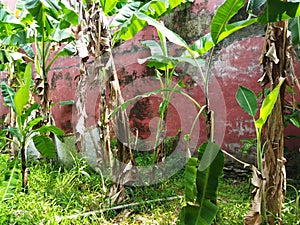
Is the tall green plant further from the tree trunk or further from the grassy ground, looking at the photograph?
the grassy ground

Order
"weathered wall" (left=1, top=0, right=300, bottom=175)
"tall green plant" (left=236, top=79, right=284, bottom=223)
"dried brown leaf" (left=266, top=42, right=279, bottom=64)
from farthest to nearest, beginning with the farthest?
"weathered wall" (left=1, top=0, right=300, bottom=175) < "dried brown leaf" (left=266, top=42, right=279, bottom=64) < "tall green plant" (left=236, top=79, right=284, bottom=223)

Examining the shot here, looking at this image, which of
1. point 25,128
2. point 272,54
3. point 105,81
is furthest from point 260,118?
point 25,128

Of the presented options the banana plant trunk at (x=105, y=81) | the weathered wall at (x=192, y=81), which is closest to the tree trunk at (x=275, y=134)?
the banana plant trunk at (x=105, y=81)

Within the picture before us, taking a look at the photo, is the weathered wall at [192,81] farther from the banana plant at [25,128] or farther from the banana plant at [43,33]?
the banana plant at [43,33]

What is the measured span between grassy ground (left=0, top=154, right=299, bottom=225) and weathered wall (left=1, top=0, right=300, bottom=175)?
0.47 meters

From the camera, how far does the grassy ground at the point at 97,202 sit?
135 cm

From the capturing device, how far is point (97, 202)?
5.27 ft

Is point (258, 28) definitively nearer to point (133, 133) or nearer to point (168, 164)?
point (168, 164)

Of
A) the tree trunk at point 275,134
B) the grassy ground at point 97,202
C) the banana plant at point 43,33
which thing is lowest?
the grassy ground at point 97,202

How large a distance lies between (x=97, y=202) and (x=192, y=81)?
1.33m

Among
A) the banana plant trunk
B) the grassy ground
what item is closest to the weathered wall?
the banana plant trunk

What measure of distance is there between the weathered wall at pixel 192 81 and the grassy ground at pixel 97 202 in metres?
0.47

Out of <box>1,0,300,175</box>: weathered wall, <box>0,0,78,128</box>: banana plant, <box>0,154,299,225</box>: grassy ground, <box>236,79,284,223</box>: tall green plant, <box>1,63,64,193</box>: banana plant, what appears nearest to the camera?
<box>236,79,284,223</box>: tall green plant

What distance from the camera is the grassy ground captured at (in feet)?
4.42
